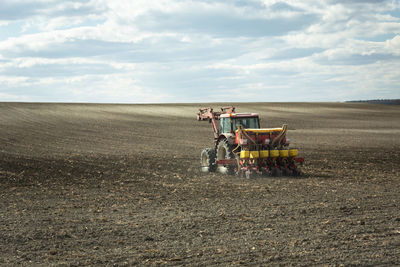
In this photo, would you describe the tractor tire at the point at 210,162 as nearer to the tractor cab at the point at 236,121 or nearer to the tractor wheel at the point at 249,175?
the tractor cab at the point at 236,121

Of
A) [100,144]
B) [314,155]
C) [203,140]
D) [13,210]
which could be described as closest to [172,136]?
[203,140]

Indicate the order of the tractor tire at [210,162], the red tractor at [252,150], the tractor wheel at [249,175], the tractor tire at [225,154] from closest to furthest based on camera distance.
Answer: the tractor wheel at [249,175] → the red tractor at [252,150] → the tractor tire at [225,154] → the tractor tire at [210,162]

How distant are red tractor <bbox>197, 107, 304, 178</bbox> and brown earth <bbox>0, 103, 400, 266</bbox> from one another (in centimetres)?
58

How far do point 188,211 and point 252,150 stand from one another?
5.83m

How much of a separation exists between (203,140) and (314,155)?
10252 mm

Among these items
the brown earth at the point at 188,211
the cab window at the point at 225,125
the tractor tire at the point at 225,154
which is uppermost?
the cab window at the point at 225,125

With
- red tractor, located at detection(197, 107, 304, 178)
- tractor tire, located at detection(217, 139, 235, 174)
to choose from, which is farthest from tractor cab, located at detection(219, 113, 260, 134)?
tractor tire, located at detection(217, 139, 235, 174)

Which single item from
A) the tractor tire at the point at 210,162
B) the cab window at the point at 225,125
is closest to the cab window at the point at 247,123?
the cab window at the point at 225,125

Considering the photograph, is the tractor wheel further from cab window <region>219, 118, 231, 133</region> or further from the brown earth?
cab window <region>219, 118, 231, 133</region>

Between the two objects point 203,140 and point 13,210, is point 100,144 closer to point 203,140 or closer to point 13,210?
point 203,140

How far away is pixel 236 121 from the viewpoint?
16969 mm

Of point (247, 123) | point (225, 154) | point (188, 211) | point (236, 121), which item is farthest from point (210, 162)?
point (188, 211)

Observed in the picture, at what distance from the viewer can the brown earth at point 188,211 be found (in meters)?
7.34

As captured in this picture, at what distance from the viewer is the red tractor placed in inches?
612
